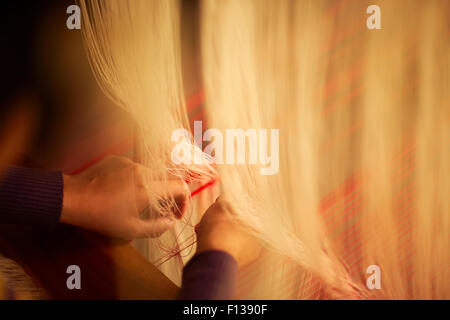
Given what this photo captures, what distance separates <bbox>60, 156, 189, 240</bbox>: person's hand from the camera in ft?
2.45

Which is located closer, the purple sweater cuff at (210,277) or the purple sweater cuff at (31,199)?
the purple sweater cuff at (210,277)

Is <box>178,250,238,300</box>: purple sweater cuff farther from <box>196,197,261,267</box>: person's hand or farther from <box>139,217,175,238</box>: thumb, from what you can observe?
<box>139,217,175,238</box>: thumb

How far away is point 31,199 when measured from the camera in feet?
2.32

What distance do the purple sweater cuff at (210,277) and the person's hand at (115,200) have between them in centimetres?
17

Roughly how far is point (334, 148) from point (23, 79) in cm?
65

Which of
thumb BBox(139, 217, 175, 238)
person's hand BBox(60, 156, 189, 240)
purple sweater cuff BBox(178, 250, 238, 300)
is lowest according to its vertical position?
purple sweater cuff BBox(178, 250, 238, 300)

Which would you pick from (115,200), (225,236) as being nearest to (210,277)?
(225,236)

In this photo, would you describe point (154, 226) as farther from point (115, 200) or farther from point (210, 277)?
point (210, 277)

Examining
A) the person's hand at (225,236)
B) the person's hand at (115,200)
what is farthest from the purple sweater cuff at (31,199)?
the person's hand at (225,236)

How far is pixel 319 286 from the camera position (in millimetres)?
778

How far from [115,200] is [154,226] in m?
0.09

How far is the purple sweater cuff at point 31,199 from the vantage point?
71cm

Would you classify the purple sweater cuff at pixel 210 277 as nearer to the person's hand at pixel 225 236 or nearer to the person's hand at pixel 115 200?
the person's hand at pixel 225 236

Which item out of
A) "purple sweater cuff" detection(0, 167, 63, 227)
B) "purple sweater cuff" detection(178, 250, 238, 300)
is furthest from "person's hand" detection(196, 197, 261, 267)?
"purple sweater cuff" detection(0, 167, 63, 227)
